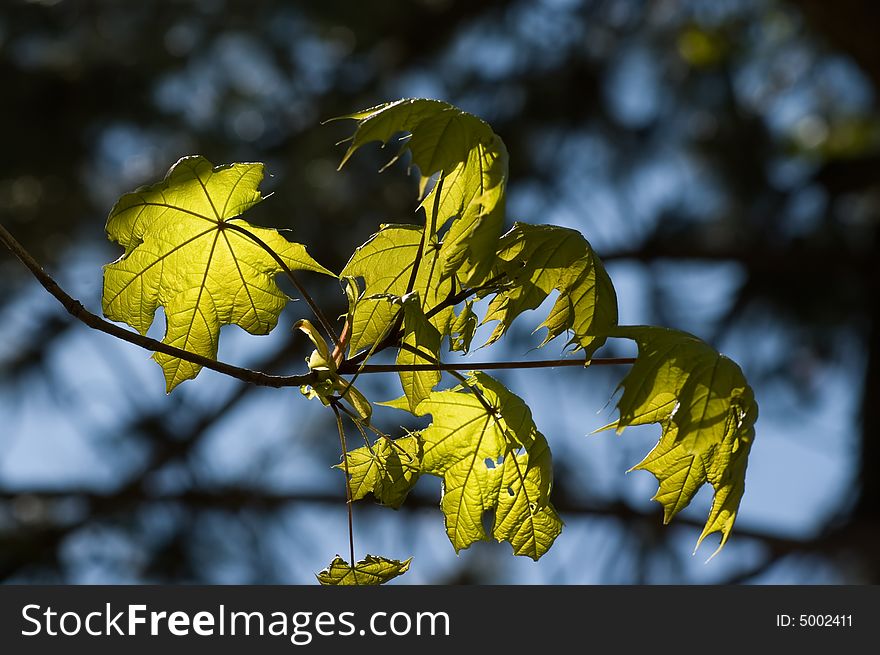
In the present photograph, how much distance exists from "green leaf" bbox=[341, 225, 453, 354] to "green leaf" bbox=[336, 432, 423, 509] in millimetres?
98

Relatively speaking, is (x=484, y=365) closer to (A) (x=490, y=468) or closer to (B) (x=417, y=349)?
(B) (x=417, y=349)

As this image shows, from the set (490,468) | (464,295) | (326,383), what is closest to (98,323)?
(326,383)

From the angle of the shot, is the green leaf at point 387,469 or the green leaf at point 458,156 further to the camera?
the green leaf at point 387,469

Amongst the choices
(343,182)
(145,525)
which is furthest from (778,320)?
(145,525)

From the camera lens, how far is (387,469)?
0.83 m

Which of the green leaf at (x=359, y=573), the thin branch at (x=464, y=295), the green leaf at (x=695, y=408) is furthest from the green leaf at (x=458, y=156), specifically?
the green leaf at (x=359, y=573)

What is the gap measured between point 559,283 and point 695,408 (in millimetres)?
151

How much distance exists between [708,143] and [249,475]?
2.31 metres

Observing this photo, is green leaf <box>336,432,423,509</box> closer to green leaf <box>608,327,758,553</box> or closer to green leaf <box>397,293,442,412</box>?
green leaf <box>397,293,442,412</box>

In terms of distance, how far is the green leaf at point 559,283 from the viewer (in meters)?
0.76

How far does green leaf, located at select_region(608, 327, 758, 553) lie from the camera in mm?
769

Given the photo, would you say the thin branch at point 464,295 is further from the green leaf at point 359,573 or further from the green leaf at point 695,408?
the green leaf at point 359,573

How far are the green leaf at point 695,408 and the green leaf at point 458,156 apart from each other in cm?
15

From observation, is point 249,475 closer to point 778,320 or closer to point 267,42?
point 267,42
